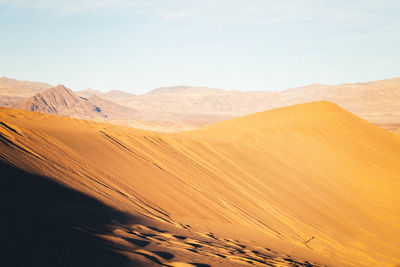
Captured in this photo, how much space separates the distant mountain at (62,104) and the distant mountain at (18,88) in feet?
59.5

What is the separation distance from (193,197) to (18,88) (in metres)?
120

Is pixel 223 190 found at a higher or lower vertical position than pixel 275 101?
lower

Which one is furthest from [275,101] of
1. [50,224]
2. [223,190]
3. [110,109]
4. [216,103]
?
[50,224]

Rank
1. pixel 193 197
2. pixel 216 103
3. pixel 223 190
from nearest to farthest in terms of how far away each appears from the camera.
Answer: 1. pixel 193 197
2. pixel 223 190
3. pixel 216 103

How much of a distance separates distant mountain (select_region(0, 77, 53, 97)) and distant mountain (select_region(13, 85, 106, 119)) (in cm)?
1813

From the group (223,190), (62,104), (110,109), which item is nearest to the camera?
(223,190)

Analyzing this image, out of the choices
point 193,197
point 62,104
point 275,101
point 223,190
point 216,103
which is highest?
point 275,101

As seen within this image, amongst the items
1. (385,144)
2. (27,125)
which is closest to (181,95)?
(385,144)

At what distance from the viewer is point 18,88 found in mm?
111938

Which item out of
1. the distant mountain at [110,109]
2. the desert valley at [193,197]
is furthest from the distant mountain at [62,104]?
the desert valley at [193,197]

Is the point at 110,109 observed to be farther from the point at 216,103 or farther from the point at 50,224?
the point at 50,224

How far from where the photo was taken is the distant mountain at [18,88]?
9800 cm

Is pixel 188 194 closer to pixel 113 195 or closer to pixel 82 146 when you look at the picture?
pixel 113 195

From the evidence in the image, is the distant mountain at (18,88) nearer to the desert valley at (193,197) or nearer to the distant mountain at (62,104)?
the distant mountain at (62,104)
